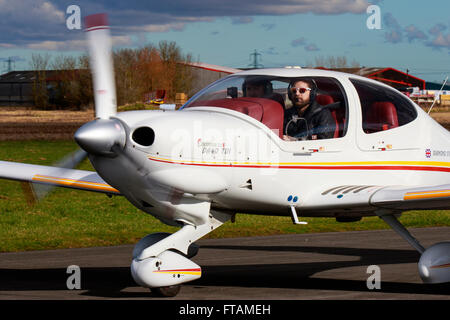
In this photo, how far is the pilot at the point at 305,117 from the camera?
9.25 metres

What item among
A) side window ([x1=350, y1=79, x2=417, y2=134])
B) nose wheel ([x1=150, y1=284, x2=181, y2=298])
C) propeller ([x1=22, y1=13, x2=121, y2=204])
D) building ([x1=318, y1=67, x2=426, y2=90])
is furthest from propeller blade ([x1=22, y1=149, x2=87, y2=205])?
building ([x1=318, y1=67, x2=426, y2=90])

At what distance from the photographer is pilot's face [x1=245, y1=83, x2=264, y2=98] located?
9.32 metres

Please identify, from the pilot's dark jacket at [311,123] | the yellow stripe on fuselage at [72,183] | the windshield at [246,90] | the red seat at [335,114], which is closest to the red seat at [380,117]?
the red seat at [335,114]

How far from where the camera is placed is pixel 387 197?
9.29 m

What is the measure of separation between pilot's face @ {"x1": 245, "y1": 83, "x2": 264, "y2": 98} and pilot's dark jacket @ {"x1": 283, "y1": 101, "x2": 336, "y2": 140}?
1.29 ft

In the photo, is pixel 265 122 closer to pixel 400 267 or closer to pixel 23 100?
pixel 400 267

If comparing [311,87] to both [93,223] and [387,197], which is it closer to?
[387,197]

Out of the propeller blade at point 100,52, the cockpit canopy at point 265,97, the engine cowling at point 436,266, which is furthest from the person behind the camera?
the engine cowling at point 436,266

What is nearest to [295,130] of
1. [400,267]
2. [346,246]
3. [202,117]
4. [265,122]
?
[265,122]

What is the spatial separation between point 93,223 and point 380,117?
28.6ft

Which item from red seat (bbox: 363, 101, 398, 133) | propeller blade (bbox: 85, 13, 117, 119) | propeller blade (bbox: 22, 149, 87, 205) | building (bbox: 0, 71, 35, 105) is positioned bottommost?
building (bbox: 0, 71, 35, 105)

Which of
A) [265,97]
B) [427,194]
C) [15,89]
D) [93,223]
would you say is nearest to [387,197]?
[427,194]

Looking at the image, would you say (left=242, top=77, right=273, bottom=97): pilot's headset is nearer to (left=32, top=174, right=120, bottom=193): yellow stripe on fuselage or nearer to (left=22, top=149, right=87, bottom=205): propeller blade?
(left=22, top=149, right=87, bottom=205): propeller blade

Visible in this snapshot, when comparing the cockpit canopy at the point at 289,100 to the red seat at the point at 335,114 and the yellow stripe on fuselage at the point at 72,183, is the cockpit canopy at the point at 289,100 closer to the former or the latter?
the red seat at the point at 335,114
